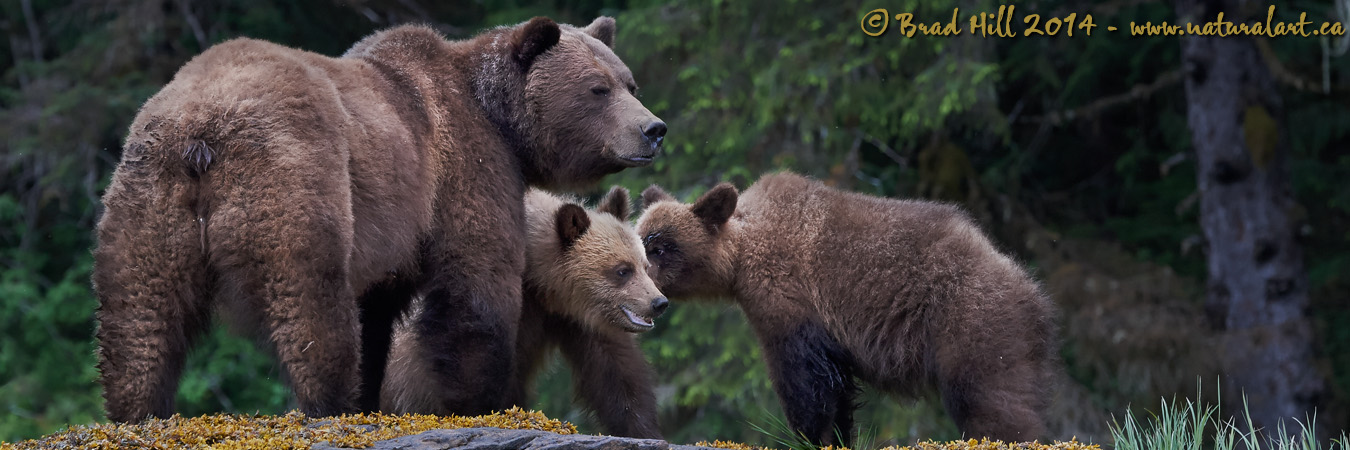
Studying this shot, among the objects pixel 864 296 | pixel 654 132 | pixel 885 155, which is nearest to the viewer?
pixel 654 132

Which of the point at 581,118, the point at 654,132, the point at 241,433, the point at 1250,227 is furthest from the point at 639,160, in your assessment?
the point at 1250,227

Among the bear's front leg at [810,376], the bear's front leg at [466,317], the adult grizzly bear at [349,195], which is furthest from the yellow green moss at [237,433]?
the bear's front leg at [810,376]

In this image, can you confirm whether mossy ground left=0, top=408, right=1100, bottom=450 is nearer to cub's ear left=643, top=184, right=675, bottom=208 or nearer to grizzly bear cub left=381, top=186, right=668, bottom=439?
grizzly bear cub left=381, top=186, right=668, bottom=439

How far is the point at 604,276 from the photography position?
248 inches

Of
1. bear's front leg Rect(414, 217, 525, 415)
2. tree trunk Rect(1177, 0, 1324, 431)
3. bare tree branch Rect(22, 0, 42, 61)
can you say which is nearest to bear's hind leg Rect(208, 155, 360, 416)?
bear's front leg Rect(414, 217, 525, 415)

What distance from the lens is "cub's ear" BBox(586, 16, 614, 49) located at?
20.5ft

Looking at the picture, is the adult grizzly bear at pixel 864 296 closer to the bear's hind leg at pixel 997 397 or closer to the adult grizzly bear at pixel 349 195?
the bear's hind leg at pixel 997 397

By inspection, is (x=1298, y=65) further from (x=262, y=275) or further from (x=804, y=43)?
(x=262, y=275)

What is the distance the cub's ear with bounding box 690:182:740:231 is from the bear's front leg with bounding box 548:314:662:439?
0.79 meters

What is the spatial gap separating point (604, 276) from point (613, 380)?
52 centimetres

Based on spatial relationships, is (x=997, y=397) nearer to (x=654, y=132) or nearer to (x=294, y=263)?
(x=654, y=132)

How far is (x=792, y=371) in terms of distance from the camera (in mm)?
6188

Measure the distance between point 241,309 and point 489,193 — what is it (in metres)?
1.25

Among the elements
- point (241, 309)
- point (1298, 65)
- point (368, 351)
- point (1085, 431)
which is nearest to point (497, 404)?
point (368, 351)
